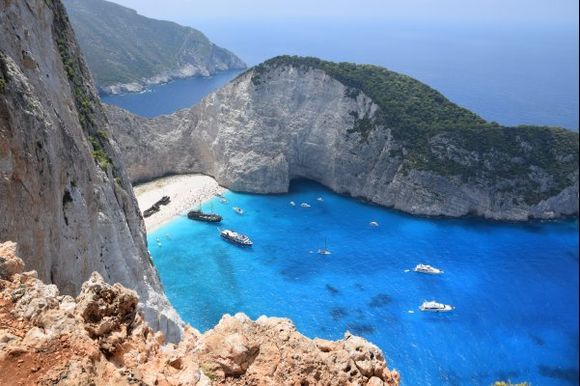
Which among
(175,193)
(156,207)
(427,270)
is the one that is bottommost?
(427,270)

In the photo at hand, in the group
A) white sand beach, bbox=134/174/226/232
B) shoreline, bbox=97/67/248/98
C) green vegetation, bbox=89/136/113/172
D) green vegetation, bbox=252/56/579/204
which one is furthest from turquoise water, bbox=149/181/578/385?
shoreline, bbox=97/67/248/98

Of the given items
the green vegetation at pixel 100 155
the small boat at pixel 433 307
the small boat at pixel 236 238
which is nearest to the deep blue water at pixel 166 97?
the small boat at pixel 236 238

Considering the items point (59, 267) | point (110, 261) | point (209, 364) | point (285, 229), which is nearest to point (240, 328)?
point (209, 364)

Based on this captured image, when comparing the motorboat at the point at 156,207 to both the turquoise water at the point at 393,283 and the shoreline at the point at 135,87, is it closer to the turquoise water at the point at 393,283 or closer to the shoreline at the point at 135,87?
the turquoise water at the point at 393,283

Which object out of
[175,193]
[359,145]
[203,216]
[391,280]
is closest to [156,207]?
[175,193]

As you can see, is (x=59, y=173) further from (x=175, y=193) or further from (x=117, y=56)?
(x=117, y=56)

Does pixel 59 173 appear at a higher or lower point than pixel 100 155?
higher

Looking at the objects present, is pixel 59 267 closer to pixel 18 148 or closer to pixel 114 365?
pixel 18 148
